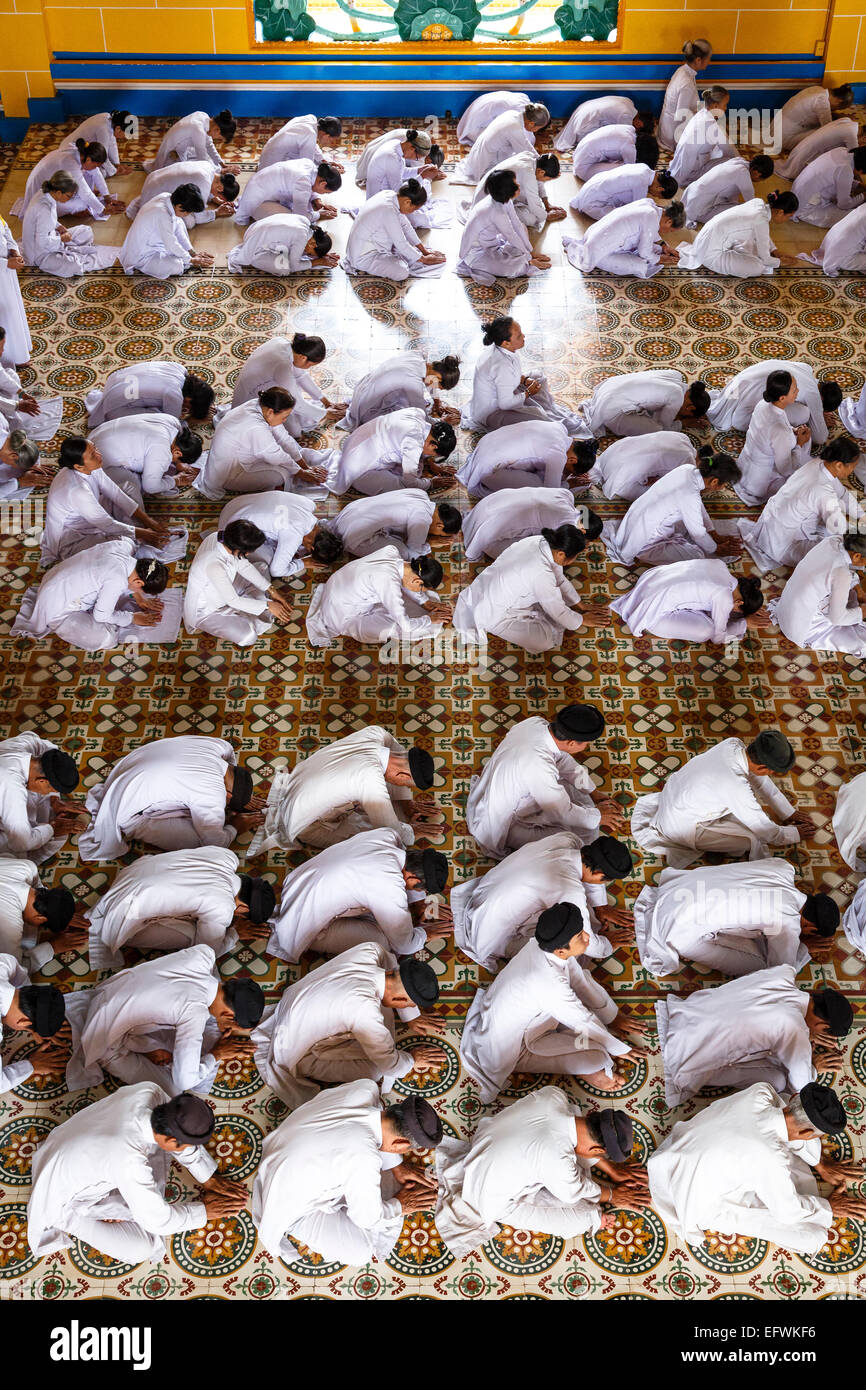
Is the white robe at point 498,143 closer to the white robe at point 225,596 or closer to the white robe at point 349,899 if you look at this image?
the white robe at point 225,596

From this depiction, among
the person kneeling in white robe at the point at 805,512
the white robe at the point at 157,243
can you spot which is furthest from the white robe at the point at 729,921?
the white robe at the point at 157,243

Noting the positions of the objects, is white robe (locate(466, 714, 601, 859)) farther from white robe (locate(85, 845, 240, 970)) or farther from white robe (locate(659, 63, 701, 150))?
white robe (locate(659, 63, 701, 150))

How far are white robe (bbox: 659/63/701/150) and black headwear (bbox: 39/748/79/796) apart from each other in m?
6.51

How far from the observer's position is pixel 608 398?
22.2 feet

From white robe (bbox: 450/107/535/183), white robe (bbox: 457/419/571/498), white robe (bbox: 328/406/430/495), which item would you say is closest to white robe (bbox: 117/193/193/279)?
white robe (bbox: 450/107/535/183)

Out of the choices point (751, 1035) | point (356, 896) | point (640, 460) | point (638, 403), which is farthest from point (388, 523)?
point (751, 1035)

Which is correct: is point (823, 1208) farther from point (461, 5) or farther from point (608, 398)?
point (461, 5)

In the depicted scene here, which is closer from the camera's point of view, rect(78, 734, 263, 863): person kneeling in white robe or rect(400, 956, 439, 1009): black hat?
rect(400, 956, 439, 1009): black hat

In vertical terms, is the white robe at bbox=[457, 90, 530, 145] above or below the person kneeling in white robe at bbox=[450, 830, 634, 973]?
above

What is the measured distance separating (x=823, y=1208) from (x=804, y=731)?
6.81 feet

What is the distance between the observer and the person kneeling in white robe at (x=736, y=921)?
15.2 ft

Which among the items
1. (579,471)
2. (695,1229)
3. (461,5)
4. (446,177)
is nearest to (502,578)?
(579,471)

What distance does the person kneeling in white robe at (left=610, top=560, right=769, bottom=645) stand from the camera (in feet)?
18.8

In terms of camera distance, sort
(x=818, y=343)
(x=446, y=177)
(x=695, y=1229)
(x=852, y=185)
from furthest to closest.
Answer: (x=446, y=177) < (x=852, y=185) < (x=818, y=343) < (x=695, y=1229)
